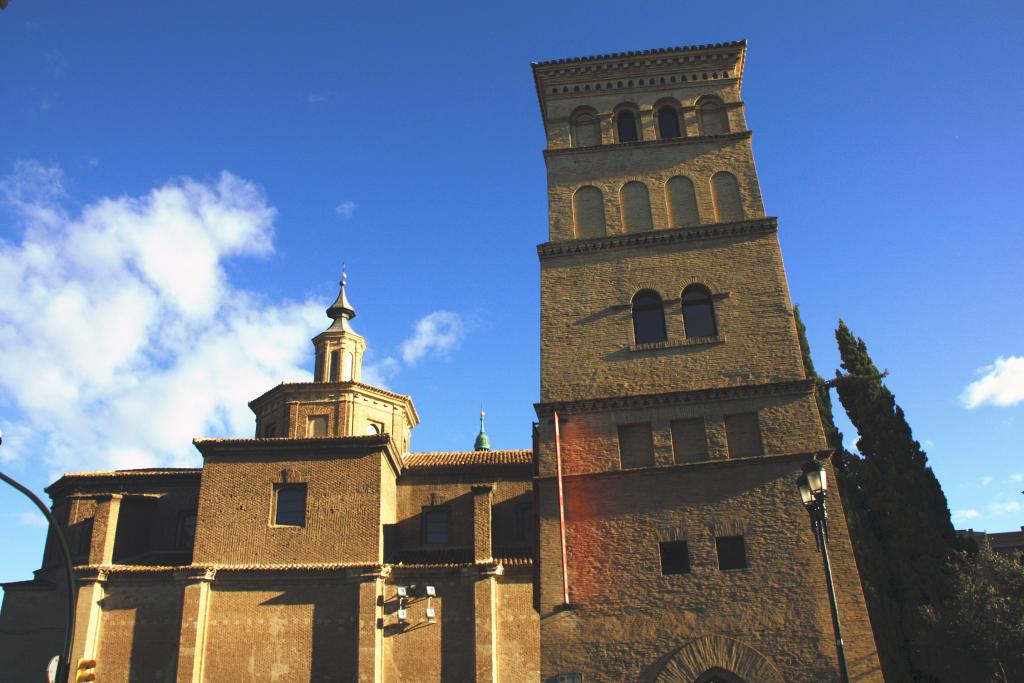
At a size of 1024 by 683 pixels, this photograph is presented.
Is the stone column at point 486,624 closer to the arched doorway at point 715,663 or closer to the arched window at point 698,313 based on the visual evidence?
the arched doorway at point 715,663

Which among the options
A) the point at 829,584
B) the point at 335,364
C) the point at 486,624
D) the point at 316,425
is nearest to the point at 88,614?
the point at 316,425

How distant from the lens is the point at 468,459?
32156mm

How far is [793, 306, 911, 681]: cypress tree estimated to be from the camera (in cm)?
2197

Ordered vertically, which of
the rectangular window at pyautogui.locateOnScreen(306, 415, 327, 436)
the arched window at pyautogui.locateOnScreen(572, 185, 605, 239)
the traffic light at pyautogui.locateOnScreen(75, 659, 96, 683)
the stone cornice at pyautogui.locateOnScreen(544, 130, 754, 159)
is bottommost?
the traffic light at pyautogui.locateOnScreen(75, 659, 96, 683)

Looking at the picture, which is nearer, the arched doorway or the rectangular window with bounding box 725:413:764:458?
the arched doorway

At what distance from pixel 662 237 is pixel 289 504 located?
53.5 ft

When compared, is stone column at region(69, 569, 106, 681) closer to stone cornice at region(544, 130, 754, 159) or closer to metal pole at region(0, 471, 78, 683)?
metal pole at region(0, 471, 78, 683)

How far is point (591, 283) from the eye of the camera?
18781 mm

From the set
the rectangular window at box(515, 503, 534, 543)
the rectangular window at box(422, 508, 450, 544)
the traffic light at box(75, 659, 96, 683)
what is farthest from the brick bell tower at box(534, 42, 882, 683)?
the rectangular window at box(422, 508, 450, 544)

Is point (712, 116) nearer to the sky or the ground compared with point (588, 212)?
nearer to the sky

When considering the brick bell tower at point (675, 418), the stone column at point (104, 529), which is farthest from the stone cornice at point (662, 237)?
the stone column at point (104, 529)

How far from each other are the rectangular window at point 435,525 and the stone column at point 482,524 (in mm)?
3000

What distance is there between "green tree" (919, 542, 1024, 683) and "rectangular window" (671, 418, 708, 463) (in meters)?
8.70

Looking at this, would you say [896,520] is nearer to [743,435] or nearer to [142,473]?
[743,435]
